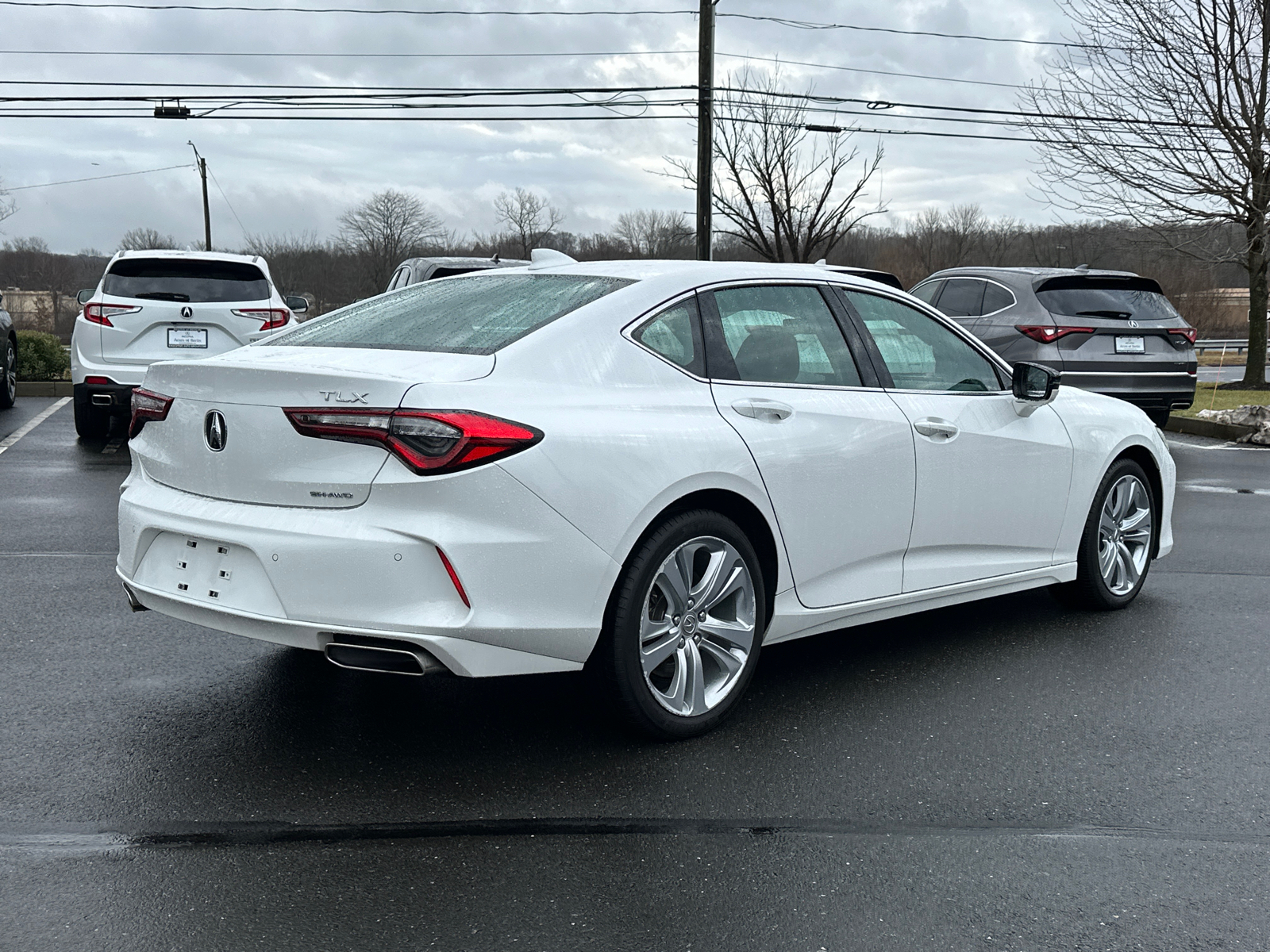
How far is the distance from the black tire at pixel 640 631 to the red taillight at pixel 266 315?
26.8ft

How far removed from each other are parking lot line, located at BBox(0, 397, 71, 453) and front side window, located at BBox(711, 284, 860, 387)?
917 cm

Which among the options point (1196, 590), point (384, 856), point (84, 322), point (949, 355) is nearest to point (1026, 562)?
point (949, 355)

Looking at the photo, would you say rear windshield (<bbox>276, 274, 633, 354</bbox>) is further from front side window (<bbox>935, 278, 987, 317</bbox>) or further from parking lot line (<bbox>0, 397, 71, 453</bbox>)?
front side window (<bbox>935, 278, 987, 317</bbox>)

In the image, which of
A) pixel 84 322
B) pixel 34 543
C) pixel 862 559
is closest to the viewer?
pixel 862 559

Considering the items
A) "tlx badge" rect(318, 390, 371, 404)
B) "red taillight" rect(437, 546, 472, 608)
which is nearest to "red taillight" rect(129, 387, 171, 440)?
"tlx badge" rect(318, 390, 371, 404)

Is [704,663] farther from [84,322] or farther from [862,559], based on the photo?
[84,322]

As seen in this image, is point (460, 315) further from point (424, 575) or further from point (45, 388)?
point (45, 388)

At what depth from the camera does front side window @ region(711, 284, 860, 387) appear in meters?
4.32

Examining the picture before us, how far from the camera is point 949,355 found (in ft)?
16.7

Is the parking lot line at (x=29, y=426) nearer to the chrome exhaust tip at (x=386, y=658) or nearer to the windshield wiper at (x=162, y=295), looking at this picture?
the windshield wiper at (x=162, y=295)

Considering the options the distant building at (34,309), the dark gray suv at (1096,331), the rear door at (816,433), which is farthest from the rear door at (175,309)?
the distant building at (34,309)

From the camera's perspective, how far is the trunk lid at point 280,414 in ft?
11.5

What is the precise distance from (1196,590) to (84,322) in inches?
356

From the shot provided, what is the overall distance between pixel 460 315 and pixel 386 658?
128 cm
